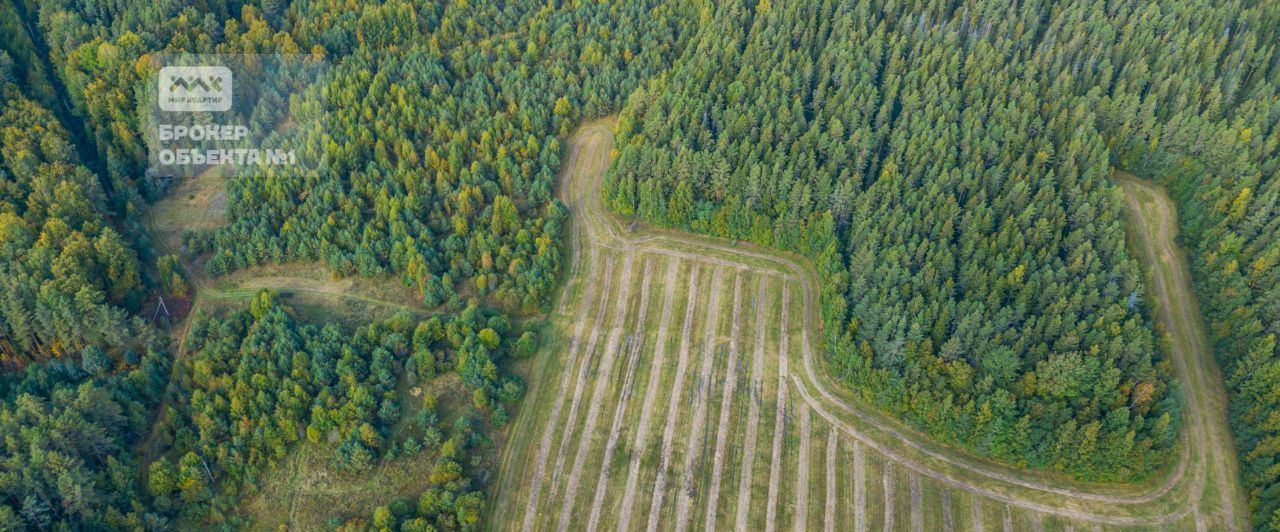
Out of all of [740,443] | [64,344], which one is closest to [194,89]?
[64,344]

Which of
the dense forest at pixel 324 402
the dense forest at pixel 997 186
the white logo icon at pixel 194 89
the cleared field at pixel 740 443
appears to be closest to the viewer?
the dense forest at pixel 324 402

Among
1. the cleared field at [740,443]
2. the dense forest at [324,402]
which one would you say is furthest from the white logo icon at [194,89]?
the cleared field at [740,443]

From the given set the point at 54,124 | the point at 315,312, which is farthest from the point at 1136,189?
the point at 54,124

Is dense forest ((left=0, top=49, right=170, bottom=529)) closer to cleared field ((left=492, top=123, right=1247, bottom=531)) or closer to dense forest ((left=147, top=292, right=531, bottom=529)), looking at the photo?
dense forest ((left=147, top=292, right=531, bottom=529))

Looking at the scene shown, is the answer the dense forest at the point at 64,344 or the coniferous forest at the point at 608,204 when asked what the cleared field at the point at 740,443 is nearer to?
the coniferous forest at the point at 608,204

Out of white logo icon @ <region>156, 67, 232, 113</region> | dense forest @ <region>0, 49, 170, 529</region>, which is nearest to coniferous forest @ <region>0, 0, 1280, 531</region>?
dense forest @ <region>0, 49, 170, 529</region>

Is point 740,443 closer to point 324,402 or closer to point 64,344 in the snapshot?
point 324,402
